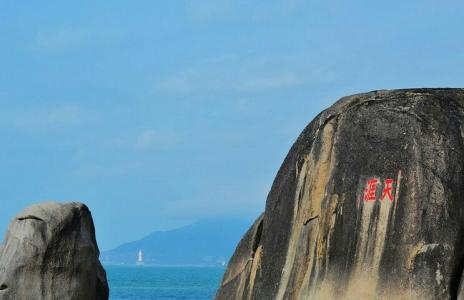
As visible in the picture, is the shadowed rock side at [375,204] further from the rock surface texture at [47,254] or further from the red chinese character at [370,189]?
the rock surface texture at [47,254]

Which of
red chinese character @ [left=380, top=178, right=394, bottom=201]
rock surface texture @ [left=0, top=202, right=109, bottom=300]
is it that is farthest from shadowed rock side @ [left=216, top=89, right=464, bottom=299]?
rock surface texture @ [left=0, top=202, right=109, bottom=300]

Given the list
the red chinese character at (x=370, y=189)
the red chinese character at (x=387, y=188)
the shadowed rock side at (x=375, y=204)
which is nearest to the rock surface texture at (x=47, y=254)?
the shadowed rock side at (x=375, y=204)

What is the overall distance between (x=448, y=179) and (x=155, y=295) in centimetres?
6406

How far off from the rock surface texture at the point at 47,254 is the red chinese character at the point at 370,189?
6.52 meters

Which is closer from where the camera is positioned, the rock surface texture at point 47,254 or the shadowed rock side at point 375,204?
the shadowed rock side at point 375,204

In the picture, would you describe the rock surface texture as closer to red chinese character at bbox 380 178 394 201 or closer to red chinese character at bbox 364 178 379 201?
red chinese character at bbox 364 178 379 201

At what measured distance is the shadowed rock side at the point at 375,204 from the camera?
13.2 m

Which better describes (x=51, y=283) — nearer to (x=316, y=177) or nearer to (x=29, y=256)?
(x=29, y=256)

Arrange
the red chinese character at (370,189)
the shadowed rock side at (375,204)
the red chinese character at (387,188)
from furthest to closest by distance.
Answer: the red chinese character at (370,189), the red chinese character at (387,188), the shadowed rock side at (375,204)

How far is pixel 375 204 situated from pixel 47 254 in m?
6.85

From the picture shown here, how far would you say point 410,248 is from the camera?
13242 mm

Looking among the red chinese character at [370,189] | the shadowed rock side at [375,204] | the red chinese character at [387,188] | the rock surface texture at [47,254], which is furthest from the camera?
the rock surface texture at [47,254]

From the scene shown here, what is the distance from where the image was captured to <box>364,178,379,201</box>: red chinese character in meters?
13.8

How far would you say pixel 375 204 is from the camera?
13688mm
